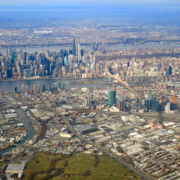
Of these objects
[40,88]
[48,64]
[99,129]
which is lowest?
[99,129]

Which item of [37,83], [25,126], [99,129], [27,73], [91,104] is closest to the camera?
[99,129]

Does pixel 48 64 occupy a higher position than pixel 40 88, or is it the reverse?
pixel 48 64

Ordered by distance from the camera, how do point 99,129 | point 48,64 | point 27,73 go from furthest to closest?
point 48,64, point 27,73, point 99,129

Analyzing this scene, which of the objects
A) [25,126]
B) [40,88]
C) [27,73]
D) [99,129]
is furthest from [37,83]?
[99,129]

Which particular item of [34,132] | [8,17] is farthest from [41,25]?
[34,132]

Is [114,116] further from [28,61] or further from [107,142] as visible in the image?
[28,61]

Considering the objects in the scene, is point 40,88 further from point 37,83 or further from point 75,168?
point 75,168
